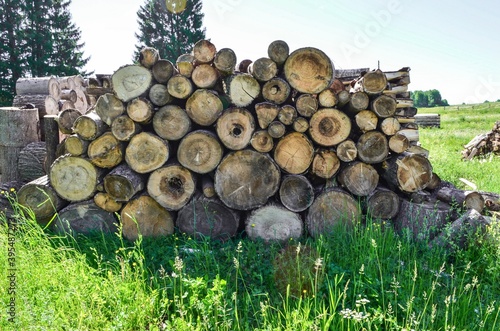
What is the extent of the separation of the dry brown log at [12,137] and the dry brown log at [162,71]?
267 cm

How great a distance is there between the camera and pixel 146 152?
10.9 feet

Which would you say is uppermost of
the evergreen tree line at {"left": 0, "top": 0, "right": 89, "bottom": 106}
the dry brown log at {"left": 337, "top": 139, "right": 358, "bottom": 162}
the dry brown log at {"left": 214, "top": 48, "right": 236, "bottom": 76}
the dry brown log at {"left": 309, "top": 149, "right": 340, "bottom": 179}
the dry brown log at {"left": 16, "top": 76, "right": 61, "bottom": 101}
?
the evergreen tree line at {"left": 0, "top": 0, "right": 89, "bottom": 106}

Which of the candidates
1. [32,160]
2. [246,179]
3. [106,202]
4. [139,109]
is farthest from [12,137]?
[246,179]

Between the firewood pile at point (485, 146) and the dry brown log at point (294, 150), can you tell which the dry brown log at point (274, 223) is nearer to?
the dry brown log at point (294, 150)

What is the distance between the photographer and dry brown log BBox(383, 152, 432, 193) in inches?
132

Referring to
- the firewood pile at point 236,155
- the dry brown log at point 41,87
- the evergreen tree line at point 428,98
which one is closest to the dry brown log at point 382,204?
the firewood pile at point 236,155

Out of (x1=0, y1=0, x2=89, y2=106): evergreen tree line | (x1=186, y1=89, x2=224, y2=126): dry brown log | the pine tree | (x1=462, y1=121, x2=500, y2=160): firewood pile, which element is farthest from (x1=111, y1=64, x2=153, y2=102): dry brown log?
the pine tree

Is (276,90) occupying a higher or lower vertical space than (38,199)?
higher

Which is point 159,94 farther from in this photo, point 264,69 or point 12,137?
point 12,137

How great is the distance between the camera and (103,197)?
3.43 metres

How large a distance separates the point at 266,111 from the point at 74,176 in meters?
1.98

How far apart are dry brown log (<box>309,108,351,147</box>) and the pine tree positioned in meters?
24.3

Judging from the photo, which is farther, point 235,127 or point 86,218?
point 86,218

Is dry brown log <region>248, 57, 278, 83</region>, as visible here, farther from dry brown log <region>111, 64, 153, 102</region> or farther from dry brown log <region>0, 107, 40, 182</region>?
dry brown log <region>0, 107, 40, 182</region>
